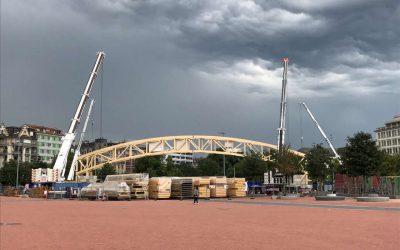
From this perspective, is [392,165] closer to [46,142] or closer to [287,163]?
[287,163]

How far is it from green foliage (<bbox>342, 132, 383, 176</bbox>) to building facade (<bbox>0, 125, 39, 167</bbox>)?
122m

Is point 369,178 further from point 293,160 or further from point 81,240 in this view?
point 81,240

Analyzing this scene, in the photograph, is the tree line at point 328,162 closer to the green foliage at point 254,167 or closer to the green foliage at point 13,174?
the green foliage at point 254,167

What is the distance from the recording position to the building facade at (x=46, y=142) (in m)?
173

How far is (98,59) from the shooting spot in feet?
263

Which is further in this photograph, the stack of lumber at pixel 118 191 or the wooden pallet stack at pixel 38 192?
the wooden pallet stack at pixel 38 192

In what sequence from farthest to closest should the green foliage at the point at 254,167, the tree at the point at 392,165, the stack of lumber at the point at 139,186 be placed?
the green foliage at the point at 254,167
the tree at the point at 392,165
the stack of lumber at the point at 139,186

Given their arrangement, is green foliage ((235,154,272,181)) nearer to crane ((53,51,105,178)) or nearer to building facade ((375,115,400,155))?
crane ((53,51,105,178))

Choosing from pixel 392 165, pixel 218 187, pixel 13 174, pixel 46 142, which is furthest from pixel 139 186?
pixel 46 142

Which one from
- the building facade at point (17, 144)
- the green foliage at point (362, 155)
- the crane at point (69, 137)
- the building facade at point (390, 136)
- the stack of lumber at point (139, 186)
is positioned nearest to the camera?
the green foliage at point (362, 155)

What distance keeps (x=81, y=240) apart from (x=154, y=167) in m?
124

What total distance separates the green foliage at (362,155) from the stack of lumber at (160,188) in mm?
22796

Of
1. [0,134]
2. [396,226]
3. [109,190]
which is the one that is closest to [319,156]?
[109,190]

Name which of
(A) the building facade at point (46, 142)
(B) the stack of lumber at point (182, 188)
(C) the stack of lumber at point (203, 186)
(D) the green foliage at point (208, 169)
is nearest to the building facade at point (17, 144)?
(A) the building facade at point (46, 142)
